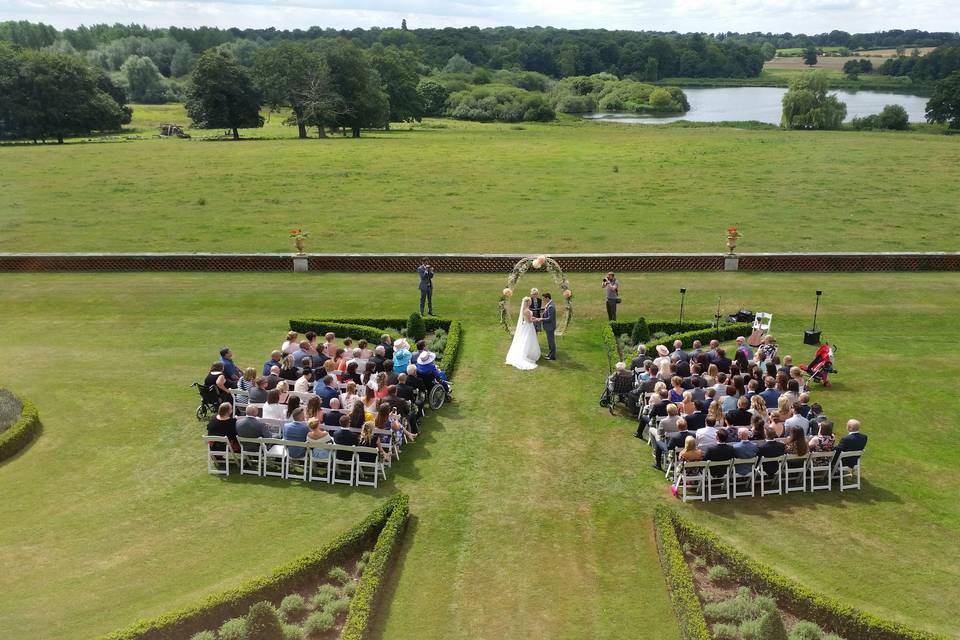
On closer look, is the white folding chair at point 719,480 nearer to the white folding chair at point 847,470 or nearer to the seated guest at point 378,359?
the white folding chair at point 847,470

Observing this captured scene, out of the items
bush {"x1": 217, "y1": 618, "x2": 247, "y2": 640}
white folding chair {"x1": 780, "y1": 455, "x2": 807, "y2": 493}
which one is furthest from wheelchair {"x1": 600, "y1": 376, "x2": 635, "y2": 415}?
bush {"x1": 217, "y1": 618, "x2": 247, "y2": 640}

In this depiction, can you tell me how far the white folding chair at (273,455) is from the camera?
1411 cm

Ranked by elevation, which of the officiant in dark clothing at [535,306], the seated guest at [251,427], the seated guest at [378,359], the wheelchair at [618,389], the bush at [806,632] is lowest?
the bush at [806,632]

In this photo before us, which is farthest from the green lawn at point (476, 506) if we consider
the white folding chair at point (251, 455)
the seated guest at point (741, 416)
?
the seated guest at point (741, 416)

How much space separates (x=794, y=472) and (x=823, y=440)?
0.79 meters

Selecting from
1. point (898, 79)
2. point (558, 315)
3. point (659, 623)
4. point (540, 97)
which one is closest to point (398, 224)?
point (558, 315)

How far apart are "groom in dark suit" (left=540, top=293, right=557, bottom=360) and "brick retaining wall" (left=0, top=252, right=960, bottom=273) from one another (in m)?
9.59

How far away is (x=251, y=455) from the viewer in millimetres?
14422

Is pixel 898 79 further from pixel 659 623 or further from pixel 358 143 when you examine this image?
pixel 659 623

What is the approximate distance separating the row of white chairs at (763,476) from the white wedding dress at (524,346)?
6553mm

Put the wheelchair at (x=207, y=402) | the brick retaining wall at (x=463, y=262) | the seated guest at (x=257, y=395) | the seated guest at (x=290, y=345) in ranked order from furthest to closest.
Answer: the brick retaining wall at (x=463, y=262) → the seated guest at (x=290, y=345) → the wheelchair at (x=207, y=402) → the seated guest at (x=257, y=395)

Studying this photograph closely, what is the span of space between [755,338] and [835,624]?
11872mm

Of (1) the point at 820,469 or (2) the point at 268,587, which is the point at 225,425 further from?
(1) the point at 820,469

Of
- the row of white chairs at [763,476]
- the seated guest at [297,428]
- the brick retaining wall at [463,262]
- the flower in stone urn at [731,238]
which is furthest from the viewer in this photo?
the brick retaining wall at [463,262]
